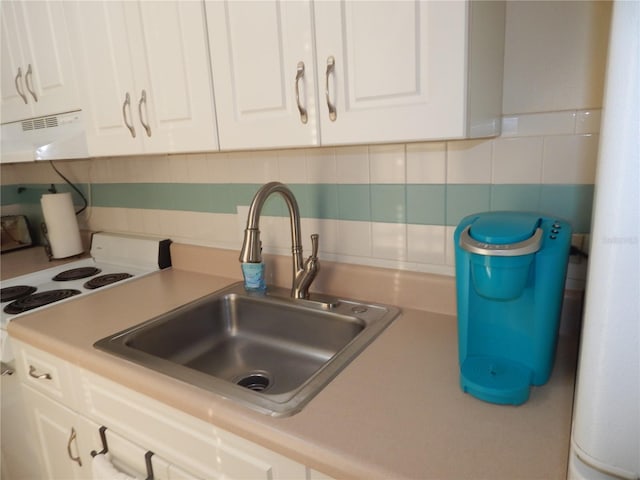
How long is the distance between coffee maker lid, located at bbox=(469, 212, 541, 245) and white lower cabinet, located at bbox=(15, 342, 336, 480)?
48 cm

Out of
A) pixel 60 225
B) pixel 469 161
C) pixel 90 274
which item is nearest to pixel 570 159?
pixel 469 161

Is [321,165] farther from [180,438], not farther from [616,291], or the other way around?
[616,291]

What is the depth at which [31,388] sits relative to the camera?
4.24ft

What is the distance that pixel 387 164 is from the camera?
115 centimetres

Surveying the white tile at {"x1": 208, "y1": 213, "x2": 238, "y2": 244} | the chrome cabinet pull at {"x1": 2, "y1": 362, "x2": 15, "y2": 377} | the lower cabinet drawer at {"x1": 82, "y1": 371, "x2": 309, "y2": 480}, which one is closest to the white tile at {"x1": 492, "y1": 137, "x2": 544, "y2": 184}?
the lower cabinet drawer at {"x1": 82, "y1": 371, "x2": 309, "y2": 480}

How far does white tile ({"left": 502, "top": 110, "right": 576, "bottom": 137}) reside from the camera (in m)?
0.91

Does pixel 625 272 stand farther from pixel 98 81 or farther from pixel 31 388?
pixel 31 388

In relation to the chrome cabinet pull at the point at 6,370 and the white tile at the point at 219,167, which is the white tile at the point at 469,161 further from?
the chrome cabinet pull at the point at 6,370

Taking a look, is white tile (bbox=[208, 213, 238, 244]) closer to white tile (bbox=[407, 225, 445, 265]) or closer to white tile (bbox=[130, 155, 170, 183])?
white tile (bbox=[130, 155, 170, 183])

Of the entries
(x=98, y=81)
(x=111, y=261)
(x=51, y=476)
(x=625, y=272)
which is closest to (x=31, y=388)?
(x=51, y=476)

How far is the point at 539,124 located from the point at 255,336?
97 centimetres

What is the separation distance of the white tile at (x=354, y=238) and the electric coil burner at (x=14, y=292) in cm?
119

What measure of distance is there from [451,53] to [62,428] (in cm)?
138

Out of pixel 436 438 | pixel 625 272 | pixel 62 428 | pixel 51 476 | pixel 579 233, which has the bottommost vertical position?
pixel 51 476
